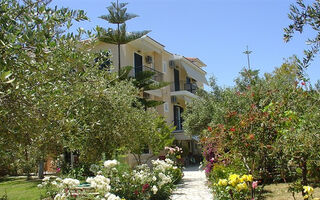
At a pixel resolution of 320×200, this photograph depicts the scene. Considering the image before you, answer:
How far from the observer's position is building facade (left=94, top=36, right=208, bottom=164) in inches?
845

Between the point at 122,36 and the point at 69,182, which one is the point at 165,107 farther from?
the point at 69,182

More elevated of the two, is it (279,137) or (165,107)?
(165,107)

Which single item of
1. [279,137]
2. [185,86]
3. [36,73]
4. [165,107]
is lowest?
[279,137]

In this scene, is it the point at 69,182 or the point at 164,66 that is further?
the point at 164,66

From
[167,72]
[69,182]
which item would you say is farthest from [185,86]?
[69,182]

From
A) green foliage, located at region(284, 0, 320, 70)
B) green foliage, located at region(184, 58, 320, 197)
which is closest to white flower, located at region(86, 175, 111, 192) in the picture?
green foliage, located at region(184, 58, 320, 197)

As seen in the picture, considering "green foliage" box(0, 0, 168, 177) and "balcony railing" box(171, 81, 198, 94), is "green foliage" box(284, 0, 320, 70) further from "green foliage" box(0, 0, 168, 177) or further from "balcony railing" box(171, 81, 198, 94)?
"balcony railing" box(171, 81, 198, 94)

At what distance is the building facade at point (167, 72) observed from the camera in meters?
21.5

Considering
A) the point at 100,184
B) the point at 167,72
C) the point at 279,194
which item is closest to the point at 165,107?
the point at 167,72

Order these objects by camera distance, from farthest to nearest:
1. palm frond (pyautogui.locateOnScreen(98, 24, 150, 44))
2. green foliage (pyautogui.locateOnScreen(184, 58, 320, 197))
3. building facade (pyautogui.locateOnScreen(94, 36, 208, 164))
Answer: building facade (pyautogui.locateOnScreen(94, 36, 208, 164)) < palm frond (pyautogui.locateOnScreen(98, 24, 150, 44)) < green foliage (pyautogui.locateOnScreen(184, 58, 320, 197))

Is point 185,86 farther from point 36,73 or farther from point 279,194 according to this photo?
point 36,73

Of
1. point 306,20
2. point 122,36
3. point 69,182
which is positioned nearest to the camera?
point 306,20

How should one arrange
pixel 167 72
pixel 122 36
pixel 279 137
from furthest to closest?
1. pixel 167 72
2. pixel 122 36
3. pixel 279 137

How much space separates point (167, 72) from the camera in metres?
26.4
